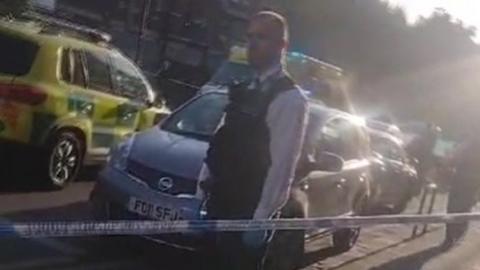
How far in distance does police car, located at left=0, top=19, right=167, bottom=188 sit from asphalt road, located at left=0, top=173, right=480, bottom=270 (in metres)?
0.45

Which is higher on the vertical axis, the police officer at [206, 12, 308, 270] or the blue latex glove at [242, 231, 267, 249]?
the police officer at [206, 12, 308, 270]

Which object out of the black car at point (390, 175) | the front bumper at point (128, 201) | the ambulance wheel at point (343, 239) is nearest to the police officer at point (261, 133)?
the front bumper at point (128, 201)

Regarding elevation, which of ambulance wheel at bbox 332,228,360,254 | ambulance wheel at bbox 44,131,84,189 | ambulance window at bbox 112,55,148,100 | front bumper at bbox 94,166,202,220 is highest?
ambulance window at bbox 112,55,148,100

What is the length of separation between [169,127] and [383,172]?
19.0 feet

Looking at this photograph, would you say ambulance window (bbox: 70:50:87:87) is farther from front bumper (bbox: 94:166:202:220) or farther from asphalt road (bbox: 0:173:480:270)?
front bumper (bbox: 94:166:202:220)

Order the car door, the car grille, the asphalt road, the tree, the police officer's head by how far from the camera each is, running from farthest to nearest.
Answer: the tree
the car door
the asphalt road
the car grille
the police officer's head

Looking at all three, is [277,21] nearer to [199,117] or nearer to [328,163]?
[328,163]

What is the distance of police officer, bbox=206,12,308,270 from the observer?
3.90m

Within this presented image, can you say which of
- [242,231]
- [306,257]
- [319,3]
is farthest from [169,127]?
[319,3]

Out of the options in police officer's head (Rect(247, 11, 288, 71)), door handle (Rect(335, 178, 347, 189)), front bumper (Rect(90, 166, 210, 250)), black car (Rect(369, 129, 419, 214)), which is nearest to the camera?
police officer's head (Rect(247, 11, 288, 71))

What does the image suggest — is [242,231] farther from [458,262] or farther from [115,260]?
[458,262]

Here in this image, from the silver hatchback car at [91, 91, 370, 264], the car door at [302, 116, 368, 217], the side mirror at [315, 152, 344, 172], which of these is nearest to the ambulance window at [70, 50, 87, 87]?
the silver hatchback car at [91, 91, 370, 264]

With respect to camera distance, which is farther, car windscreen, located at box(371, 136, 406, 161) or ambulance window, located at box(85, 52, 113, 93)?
car windscreen, located at box(371, 136, 406, 161)

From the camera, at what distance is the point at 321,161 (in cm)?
728
